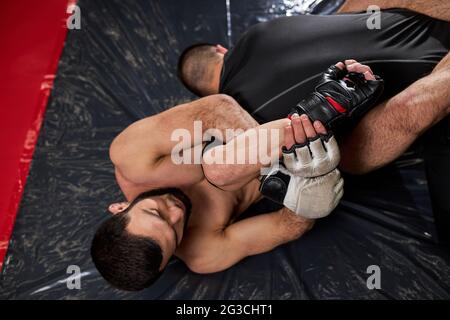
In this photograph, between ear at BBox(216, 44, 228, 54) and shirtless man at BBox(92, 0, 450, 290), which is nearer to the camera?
shirtless man at BBox(92, 0, 450, 290)

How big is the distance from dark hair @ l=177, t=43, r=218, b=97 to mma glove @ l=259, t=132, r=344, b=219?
0.76 meters

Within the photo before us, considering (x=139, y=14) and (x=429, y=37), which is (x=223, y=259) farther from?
(x=139, y=14)

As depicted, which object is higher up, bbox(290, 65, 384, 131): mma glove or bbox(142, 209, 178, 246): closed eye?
bbox(290, 65, 384, 131): mma glove

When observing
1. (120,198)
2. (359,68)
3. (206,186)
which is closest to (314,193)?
(359,68)

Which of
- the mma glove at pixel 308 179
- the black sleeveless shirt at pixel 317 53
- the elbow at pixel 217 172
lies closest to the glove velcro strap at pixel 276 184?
the mma glove at pixel 308 179

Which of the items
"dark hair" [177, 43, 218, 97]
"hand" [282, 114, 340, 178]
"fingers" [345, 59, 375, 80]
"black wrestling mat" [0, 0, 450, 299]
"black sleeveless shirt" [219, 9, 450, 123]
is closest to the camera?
"hand" [282, 114, 340, 178]

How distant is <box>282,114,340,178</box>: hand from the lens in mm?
1267

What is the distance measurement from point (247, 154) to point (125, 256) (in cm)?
52

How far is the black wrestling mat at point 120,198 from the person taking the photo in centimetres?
163

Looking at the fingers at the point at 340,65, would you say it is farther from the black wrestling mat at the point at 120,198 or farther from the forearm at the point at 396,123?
the black wrestling mat at the point at 120,198

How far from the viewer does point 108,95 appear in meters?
2.14

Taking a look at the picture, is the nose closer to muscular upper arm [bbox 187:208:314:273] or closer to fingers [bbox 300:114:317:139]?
muscular upper arm [bbox 187:208:314:273]

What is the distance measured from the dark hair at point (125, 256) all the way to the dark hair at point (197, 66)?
783mm

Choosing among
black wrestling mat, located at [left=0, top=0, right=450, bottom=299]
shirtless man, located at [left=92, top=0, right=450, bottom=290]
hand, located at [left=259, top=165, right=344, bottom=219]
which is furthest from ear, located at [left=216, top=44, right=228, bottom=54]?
hand, located at [left=259, top=165, right=344, bottom=219]
